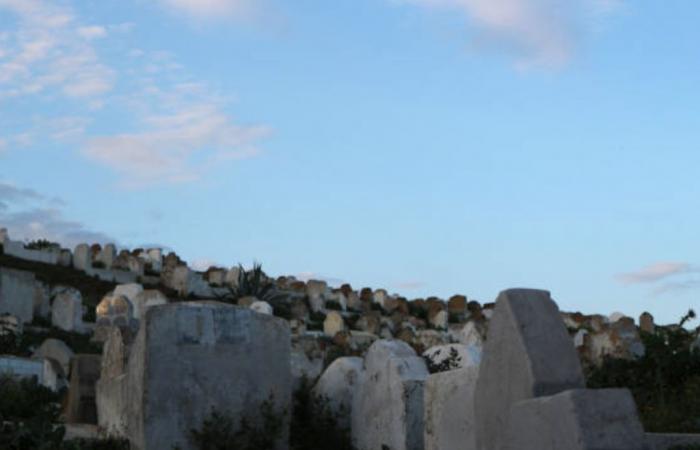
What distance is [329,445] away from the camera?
1181 centimetres

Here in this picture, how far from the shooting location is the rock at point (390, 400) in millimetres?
10570

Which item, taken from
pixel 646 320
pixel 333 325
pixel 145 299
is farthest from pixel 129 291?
pixel 646 320

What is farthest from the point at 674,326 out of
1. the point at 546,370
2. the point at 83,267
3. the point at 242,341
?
the point at 83,267

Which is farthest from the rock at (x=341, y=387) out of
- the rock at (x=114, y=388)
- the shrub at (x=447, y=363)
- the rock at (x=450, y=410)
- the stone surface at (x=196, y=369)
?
the rock at (x=450, y=410)

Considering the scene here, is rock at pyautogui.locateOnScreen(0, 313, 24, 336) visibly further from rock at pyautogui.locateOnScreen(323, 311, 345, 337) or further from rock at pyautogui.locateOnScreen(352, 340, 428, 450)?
rock at pyautogui.locateOnScreen(352, 340, 428, 450)

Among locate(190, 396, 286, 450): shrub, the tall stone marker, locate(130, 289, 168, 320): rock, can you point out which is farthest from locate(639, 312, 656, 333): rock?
the tall stone marker

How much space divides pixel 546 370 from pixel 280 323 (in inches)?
196

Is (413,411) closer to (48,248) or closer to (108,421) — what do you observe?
(108,421)

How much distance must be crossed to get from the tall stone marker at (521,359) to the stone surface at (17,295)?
2809cm

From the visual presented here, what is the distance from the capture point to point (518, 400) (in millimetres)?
7121

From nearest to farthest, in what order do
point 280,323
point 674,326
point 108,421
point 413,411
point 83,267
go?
point 413,411 → point 280,323 → point 108,421 → point 674,326 → point 83,267

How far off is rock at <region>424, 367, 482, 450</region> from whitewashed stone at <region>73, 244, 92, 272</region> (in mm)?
41772

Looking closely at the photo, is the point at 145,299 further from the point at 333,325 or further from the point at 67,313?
the point at 333,325

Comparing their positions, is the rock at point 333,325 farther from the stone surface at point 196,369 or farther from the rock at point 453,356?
the stone surface at point 196,369
